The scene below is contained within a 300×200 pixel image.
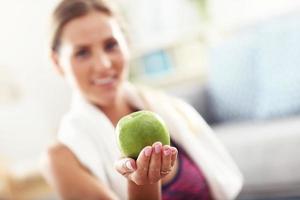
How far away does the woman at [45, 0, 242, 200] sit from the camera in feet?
3.20

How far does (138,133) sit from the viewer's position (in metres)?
0.72

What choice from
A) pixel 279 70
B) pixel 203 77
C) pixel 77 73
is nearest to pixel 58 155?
pixel 77 73

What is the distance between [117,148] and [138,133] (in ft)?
0.97

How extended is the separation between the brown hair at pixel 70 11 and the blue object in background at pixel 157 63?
230 cm

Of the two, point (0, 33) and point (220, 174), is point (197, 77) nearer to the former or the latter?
point (0, 33)

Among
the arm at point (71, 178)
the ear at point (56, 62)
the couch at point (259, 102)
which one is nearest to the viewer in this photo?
the arm at point (71, 178)

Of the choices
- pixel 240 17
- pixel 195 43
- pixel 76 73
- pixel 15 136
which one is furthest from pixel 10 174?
pixel 76 73

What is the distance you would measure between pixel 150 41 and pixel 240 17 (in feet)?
2.13

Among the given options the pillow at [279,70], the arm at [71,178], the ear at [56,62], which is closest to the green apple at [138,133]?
the arm at [71,178]

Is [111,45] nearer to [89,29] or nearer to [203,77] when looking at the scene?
[89,29]

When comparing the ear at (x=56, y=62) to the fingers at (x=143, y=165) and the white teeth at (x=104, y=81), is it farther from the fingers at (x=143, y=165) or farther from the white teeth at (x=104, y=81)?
the fingers at (x=143, y=165)

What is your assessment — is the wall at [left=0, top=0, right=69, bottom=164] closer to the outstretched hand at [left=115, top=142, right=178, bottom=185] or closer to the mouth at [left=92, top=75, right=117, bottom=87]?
the mouth at [left=92, top=75, right=117, bottom=87]

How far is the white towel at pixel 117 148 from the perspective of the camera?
3.24 feet

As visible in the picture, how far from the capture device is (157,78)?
3346 mm
